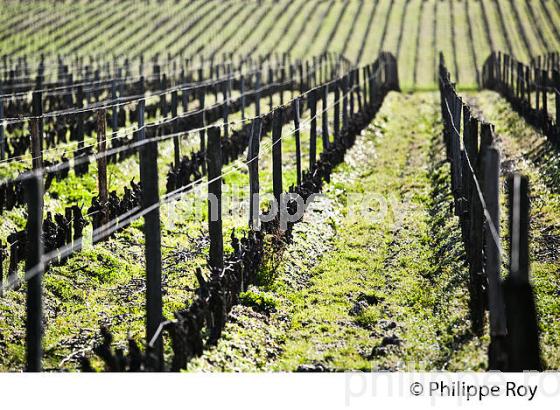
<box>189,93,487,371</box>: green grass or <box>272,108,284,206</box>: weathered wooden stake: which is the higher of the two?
<box>272,108,284,206</box>: weathered wooden stake

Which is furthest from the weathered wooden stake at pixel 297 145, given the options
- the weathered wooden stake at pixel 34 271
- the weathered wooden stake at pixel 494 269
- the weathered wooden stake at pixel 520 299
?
the weathered wooden stake at pixel 34 271

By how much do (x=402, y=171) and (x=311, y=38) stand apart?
42.4 metres

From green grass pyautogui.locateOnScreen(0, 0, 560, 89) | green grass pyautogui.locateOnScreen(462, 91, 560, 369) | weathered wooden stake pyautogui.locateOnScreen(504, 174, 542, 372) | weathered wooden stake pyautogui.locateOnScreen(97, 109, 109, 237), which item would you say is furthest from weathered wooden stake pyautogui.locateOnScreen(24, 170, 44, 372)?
green grass pyautogui.locateOnScreen(0, 0, 560, 89)

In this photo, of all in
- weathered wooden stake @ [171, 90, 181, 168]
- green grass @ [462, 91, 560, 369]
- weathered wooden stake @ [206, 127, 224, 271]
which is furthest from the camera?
weathered wooden stake @ [171, 90, 181, 168]

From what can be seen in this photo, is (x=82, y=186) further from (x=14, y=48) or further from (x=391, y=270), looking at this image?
(x=14, y=48)

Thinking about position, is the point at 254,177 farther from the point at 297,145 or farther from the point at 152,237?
the point at 152,237

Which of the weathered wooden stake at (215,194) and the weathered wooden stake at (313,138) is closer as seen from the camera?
the weathered wooden stake at (215,194)

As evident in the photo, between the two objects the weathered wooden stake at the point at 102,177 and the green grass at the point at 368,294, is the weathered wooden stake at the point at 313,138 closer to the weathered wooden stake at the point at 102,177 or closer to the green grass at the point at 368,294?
the green grass at the point at 368,294

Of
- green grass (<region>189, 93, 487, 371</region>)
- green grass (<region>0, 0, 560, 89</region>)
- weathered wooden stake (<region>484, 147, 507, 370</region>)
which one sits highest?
green grass (<region>0, 0, 560, 89</region>)

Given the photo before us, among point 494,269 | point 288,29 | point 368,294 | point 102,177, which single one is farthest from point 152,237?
A: point 288,29

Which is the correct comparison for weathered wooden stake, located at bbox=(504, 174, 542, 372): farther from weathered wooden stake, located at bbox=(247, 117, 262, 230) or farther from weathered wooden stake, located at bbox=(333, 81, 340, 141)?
weathered wooden stake, located at bbox=(333, 81, 340, 141)

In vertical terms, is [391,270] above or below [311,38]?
below

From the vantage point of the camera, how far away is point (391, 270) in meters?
10.2
